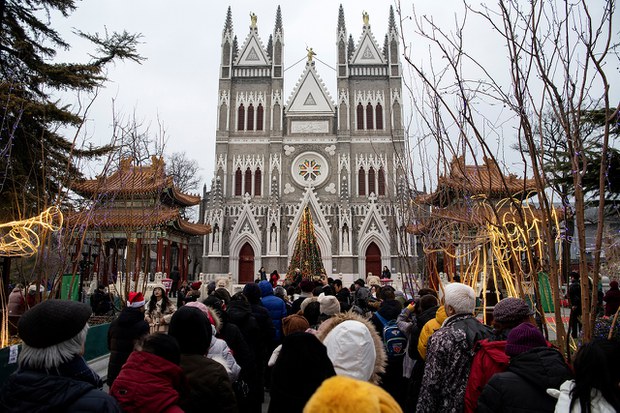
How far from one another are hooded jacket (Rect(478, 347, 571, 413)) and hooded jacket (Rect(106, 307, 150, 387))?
3252 mm

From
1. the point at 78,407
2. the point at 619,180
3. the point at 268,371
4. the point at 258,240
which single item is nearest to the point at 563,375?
the point at 78,407

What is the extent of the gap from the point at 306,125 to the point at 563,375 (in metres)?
32.7

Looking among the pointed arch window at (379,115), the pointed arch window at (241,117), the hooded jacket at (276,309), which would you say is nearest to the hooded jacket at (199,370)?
the hooded jacket at (276,309)

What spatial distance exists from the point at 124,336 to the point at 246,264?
27.4m

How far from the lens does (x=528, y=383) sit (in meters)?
2.44

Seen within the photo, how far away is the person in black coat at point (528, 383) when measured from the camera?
7.83 ft

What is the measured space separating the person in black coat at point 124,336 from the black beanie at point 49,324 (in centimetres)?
232

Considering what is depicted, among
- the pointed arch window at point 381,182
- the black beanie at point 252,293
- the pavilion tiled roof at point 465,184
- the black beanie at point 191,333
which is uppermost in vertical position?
the pointed arch window at point 381,182

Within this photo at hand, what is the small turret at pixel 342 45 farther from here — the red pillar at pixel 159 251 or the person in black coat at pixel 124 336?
the person in black coat at pixel 124 336

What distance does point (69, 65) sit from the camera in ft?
35.0

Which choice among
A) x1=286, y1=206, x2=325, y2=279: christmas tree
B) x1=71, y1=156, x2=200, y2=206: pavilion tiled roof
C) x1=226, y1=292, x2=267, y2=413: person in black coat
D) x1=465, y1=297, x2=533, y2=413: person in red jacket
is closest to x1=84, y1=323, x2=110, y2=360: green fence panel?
x1=226, y1=292, x2=267, y2=413: person in black coat

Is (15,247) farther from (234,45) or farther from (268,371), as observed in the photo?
(234,45)

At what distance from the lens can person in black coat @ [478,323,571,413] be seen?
2387 mm

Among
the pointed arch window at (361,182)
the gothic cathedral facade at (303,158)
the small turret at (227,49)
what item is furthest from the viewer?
the small turret at (227,49)
